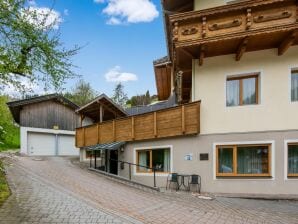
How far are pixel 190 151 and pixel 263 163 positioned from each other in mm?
3186

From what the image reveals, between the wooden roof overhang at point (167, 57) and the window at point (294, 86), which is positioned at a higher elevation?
the wooden roof overhang at point (167, 57)

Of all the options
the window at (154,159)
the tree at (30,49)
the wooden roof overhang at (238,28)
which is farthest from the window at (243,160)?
the tree at (30,49)

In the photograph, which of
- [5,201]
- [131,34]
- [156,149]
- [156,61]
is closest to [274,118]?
[156,149]

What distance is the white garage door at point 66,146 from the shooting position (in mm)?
29305

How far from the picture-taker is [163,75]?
18.9m

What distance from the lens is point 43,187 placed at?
413 inches

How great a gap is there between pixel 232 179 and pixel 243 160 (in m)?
0.97

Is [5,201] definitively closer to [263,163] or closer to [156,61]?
[263,163]

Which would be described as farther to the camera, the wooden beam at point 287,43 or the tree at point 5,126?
the wooden beam at point 287,43

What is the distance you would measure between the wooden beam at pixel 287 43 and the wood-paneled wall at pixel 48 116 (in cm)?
2297

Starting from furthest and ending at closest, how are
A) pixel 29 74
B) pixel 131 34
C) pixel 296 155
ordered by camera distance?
pixel 131 34 → pixel 296 155 → pixel 29 74

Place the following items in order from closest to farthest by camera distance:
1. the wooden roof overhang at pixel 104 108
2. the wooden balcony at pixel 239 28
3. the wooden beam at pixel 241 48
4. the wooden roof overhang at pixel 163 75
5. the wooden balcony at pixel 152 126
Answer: the wooden balcony at pixel 239 28 < the wooden beam at pixel 241 48 < the wooden balcony at pixel 152 126 < the wooden roof overhang at pixel 163 75 < the wooden roof overhang at pixel 104 108

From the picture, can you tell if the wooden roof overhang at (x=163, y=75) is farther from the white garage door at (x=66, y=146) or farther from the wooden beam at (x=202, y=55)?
the white garage door at (x=66, y=146)

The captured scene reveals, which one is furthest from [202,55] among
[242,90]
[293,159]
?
[293,159]
